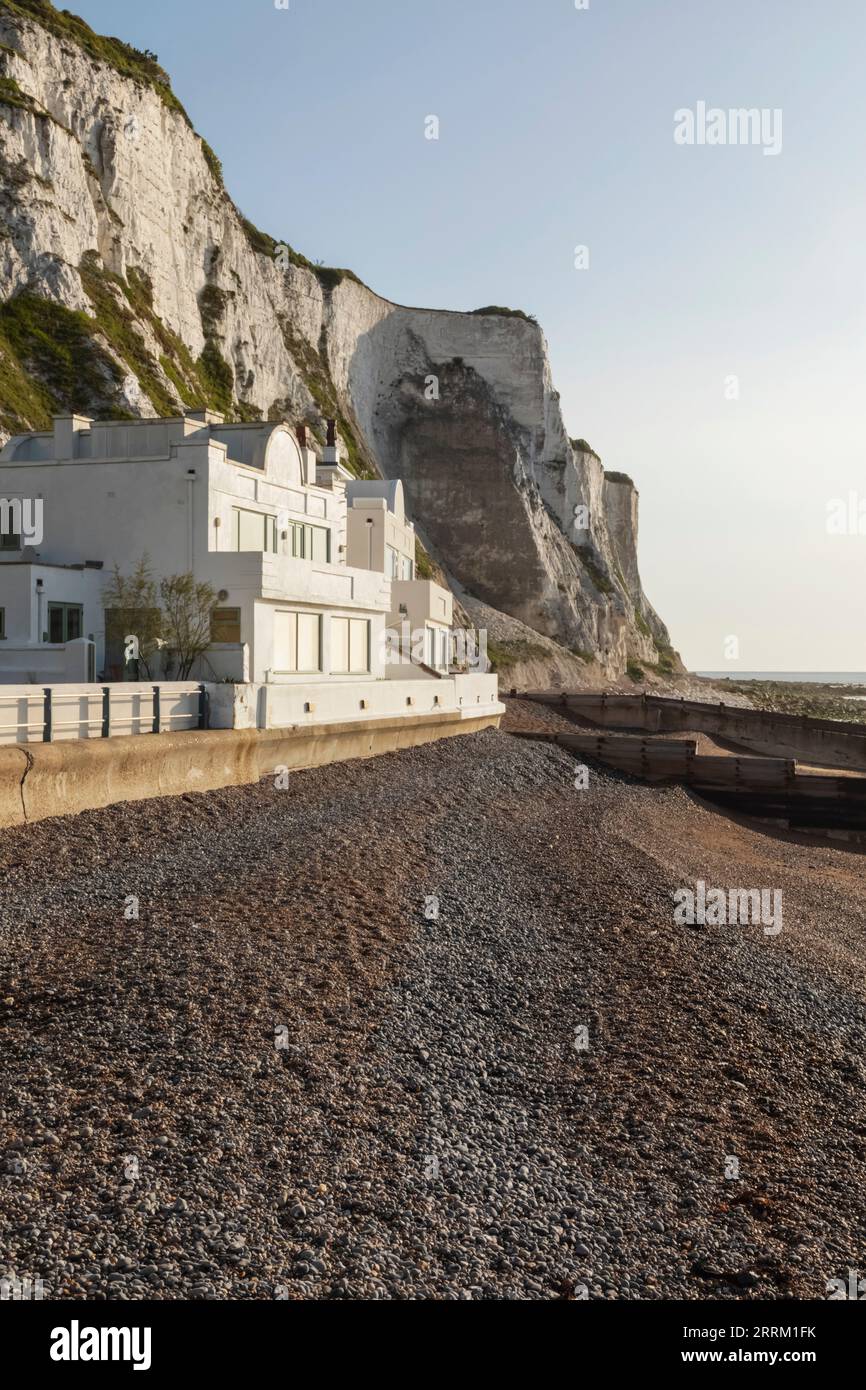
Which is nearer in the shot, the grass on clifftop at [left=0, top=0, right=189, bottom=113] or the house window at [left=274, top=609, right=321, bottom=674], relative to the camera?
the house window at [left=274, top=609, right=321, bottom=674]

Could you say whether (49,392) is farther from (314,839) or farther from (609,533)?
(609,533)

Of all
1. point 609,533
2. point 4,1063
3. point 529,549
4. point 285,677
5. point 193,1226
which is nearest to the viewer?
point 193,1226

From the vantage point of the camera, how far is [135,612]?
2298 centimetres

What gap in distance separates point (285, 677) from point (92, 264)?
31.2 m

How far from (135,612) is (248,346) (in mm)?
41233

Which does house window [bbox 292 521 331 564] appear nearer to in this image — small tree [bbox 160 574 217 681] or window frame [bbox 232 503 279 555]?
window frame [bbox 232 503 279 555]

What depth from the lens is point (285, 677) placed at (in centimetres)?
2391

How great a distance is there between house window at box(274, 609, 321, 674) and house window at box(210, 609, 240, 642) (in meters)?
1.16

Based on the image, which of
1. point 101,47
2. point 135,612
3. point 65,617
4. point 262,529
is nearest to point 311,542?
point 262,529

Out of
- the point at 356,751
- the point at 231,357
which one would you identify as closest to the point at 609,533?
the point at 231,357

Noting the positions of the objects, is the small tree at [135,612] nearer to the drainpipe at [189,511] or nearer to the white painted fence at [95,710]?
the drainpipe at [189,511]

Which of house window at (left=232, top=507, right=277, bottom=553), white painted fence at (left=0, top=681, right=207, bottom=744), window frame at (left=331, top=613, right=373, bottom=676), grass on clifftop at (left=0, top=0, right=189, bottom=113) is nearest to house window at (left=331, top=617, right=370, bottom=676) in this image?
window frame at (left=331, top=613, right=373, bottom=676)

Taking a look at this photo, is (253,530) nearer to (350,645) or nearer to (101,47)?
(350,645)

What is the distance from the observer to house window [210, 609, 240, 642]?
74.7 ft
